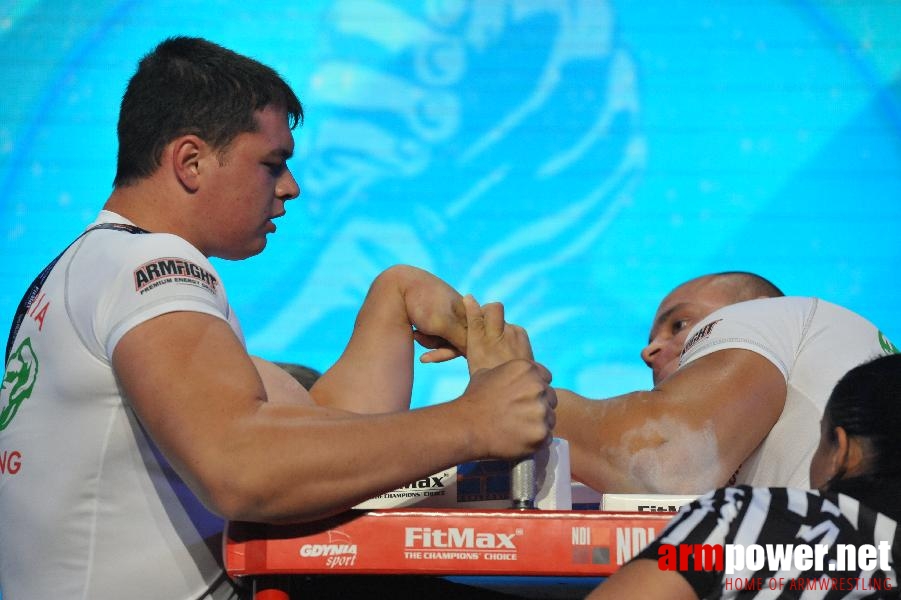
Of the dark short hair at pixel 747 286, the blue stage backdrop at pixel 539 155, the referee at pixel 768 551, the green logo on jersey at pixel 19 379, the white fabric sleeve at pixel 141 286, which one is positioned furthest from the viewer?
the blue stage backdrop at pixel 539 155

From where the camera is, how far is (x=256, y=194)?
142cm

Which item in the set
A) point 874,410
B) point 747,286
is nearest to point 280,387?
point 874,410

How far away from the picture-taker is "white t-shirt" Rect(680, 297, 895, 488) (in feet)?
5.37

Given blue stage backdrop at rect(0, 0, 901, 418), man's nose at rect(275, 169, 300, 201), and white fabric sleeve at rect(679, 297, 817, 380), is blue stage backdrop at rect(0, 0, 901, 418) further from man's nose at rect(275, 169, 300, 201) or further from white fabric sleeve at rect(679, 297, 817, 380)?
man's nose at rect(275, 169, 300, 201)

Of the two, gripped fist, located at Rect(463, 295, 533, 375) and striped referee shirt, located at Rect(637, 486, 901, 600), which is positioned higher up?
gripped fist, located at Rect(463, 295, 533, 375)

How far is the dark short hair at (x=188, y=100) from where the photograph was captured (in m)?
1.40

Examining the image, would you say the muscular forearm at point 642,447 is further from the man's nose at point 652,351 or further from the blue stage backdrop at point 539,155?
the blue stage backdrop at point 539,155

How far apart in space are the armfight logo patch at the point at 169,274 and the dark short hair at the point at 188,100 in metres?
0.30

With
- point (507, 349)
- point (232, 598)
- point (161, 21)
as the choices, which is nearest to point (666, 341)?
point (507, 349)

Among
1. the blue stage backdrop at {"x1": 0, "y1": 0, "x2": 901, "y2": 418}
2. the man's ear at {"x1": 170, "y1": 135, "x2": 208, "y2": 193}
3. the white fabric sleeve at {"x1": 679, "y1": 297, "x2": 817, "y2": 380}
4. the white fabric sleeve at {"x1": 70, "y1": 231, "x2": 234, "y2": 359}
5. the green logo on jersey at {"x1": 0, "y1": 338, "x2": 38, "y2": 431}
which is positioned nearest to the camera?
the white fabric sleeve at {"x1": 70, "y1": 231, "x2": 234, "y2": 359}

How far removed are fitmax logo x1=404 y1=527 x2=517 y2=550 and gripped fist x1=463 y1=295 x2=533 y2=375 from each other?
365 millimetres

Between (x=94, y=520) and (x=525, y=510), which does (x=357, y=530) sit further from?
(x=94, y=520)

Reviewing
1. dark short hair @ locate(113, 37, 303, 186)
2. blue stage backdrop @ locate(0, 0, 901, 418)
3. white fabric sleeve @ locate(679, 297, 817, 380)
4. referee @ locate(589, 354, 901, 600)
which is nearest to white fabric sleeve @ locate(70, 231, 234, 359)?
dark short hair @ locate(113, 37, 303, 186)

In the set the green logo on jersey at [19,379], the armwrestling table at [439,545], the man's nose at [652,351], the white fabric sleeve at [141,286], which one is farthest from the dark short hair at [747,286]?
the green logo on jersey at [19,379]
